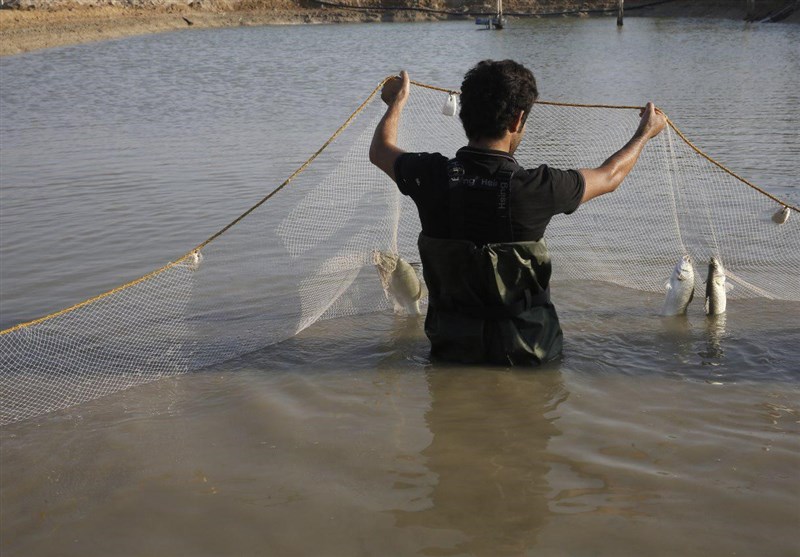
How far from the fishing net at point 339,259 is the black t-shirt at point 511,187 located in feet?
4.97

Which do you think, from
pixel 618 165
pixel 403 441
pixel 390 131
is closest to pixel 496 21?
pixel 390 131

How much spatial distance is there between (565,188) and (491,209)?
35 centimetres

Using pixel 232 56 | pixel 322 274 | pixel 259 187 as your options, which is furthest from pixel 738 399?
pixel 232 56

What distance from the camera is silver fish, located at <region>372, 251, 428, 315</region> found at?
554 cm

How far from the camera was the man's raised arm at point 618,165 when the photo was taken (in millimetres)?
3984

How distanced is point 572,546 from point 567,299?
10.3 feet

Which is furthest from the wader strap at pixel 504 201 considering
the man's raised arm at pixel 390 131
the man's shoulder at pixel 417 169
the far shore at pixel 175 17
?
the far shore at pixel 175 17

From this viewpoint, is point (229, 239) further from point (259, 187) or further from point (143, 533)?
point (143, 533)

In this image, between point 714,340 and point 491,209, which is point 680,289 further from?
point 491,209

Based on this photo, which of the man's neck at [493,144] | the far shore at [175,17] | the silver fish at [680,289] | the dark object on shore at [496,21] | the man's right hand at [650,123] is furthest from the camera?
the dark object on shore at [496,21]

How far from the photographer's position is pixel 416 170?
13.0ft

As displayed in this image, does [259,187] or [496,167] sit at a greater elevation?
[496,167]

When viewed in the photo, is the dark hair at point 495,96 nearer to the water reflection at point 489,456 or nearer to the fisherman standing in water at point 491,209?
the fisherman standing in water at point 491,209

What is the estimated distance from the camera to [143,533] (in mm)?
3160
